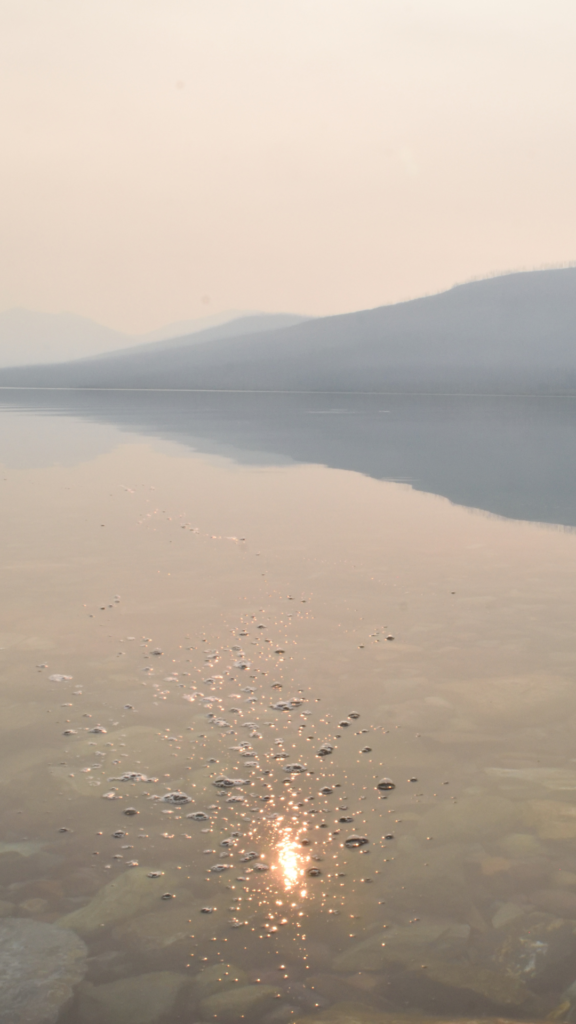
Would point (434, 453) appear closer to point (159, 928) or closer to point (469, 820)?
point (469, 820)

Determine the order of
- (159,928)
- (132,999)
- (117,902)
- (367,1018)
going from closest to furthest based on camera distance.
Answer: (367,1018) → (132,999) → (159,928) → (117,902)

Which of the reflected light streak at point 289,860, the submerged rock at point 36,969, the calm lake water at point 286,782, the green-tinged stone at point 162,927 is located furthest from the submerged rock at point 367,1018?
the submerged rock at point 36,969

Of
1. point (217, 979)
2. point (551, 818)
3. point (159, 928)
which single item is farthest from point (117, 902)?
point (551, 818)

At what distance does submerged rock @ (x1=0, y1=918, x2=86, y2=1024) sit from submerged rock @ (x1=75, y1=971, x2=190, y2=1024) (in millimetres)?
121

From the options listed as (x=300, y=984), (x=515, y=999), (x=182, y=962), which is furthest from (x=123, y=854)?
(x=515, y=999)

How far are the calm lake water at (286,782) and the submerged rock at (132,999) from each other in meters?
0.01

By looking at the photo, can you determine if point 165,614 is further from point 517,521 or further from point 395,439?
point 395,439

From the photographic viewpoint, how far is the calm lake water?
182 inches

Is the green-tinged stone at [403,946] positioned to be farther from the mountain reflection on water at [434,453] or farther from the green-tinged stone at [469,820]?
the mountain reflection on water at [434,453]

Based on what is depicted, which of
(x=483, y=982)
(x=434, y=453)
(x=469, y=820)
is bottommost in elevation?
(x=483, y=982)

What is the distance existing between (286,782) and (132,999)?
7.52 feet

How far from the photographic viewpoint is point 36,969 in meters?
4.59

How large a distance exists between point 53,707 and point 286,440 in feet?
124

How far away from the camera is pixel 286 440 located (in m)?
45.3
